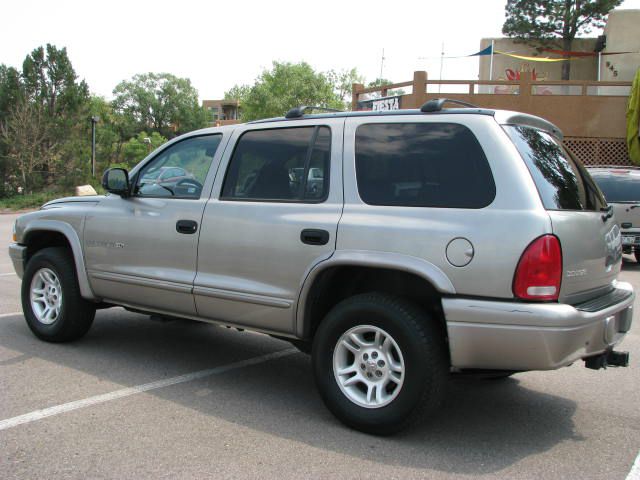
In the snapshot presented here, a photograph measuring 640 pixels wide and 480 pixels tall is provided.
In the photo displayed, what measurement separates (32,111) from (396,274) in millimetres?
30044

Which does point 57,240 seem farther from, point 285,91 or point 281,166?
point 285,91

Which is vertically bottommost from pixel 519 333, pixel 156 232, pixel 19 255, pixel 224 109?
pixel 19 255

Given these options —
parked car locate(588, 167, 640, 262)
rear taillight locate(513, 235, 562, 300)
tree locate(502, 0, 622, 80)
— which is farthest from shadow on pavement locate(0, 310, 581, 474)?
tree locate(502, 0, 622, 80)

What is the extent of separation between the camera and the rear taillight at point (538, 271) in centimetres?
345

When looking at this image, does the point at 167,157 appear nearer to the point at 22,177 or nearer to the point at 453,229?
the point at 453,229

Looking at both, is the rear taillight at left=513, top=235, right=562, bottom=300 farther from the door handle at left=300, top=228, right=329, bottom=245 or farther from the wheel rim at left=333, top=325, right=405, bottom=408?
→ the door handle at left=300, top=228, right=329, bottom=245

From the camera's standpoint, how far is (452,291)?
3.59 metres

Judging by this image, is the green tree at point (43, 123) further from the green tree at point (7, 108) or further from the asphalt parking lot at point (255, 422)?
the asphalt parking lot at point (255, 422)

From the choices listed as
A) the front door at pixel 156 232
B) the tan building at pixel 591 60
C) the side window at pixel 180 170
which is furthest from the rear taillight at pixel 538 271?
the tan building at pixel 591 60

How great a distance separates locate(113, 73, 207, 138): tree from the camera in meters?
87.8

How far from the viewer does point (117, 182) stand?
5309mm

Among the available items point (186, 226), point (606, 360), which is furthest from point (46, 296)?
point (606, 360)

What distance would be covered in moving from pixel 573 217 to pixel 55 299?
4.34 metres

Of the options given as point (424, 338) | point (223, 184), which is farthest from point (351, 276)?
point (223, 184)
